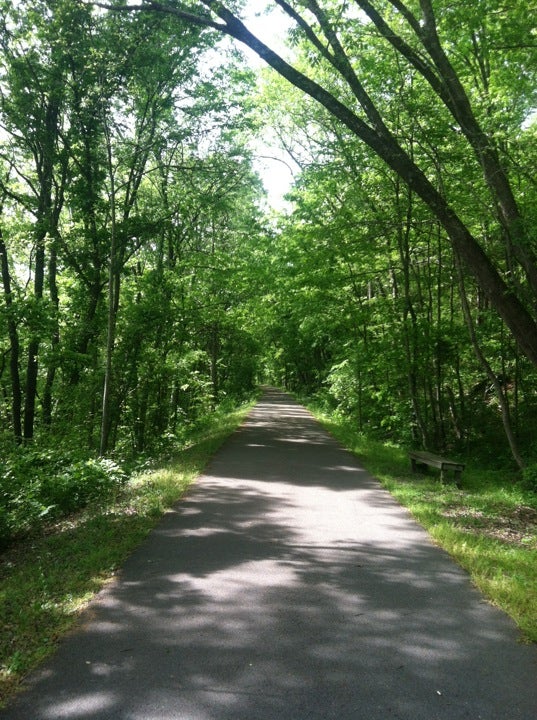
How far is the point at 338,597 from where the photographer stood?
4523 mm

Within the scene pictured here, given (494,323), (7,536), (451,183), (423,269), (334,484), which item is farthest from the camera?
(423,269)

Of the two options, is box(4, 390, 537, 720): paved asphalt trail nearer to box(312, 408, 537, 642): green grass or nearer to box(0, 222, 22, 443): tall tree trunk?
box(312, 408, 537, 642): green grass

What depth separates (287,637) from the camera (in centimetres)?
379

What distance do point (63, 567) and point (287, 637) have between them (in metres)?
2.54

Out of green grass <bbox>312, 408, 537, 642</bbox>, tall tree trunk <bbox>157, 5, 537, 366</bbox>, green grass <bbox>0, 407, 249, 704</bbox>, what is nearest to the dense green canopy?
tall tree trunk <bbox>157, 5, 537, 366</bbox>

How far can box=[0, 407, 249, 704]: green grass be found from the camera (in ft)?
11.9

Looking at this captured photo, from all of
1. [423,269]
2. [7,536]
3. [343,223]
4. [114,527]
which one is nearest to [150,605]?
[114,527]

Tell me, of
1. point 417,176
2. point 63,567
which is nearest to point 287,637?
point 63,567

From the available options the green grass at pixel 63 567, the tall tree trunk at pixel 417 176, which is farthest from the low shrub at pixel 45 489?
the tall tree trunk at pixel 417 176

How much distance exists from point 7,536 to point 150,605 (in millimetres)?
3308

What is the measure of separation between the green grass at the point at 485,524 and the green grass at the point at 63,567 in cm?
350

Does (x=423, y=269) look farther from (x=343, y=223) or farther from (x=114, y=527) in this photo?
(x=114, y=527)

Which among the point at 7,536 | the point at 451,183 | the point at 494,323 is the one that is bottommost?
the point at 7,536

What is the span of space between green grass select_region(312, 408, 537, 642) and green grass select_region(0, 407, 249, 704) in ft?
11.5
